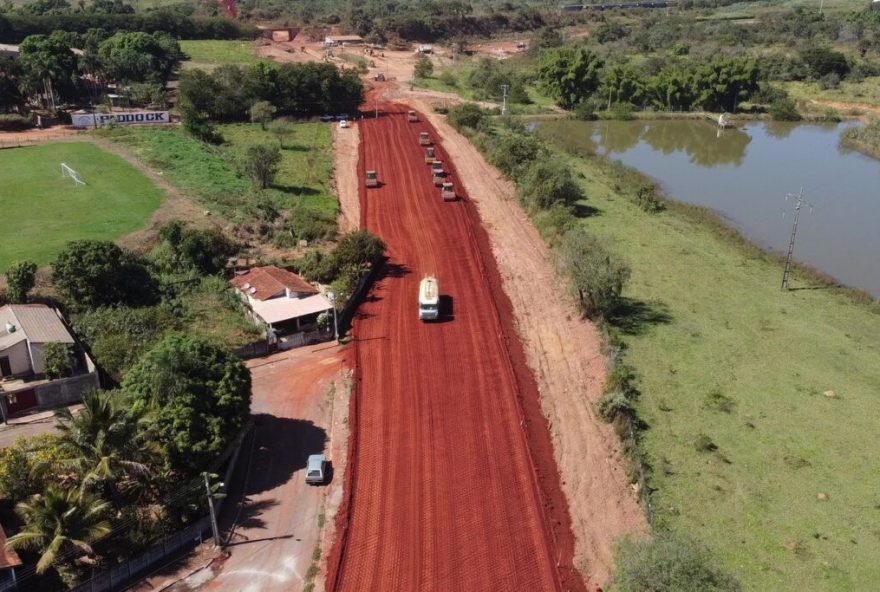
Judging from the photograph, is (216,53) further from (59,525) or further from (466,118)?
(59,525)

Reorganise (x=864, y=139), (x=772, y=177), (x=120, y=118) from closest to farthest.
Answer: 1. (x=772, y=177)
2. (x=120, y=118)
3. (x=864, y=139)

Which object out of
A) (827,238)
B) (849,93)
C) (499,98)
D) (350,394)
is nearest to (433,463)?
(350,394)

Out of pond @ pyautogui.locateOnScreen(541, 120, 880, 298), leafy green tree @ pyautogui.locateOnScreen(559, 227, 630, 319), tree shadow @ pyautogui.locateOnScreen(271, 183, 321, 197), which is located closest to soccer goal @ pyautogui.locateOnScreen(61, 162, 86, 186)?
tree shadow @ pyautogui.locateOnScreen(271, 183, 321, 197)

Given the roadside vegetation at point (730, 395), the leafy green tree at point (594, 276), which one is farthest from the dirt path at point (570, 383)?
the leafy green tree at point (594, 276)

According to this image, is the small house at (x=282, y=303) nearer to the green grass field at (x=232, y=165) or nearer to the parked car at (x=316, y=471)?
the parked car at (x=316, y=471)

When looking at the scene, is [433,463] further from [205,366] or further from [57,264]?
[57,264]

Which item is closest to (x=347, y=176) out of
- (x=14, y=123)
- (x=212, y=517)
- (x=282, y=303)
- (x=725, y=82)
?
(x=282, y=303)
